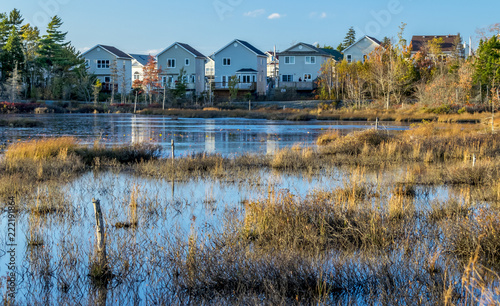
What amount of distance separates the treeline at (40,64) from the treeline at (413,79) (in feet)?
110

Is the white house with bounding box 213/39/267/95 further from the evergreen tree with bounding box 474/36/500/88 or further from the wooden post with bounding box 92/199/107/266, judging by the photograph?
the wooden post with bounding box 92/199/107/266

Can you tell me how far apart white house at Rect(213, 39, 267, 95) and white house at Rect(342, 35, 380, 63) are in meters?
13.3

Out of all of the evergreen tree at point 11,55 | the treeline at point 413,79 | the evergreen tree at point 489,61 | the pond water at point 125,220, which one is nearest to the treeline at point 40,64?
the evergreen tree at point 11,55

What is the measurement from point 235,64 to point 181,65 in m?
8.14

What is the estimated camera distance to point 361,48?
84500mm

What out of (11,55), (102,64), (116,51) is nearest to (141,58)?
(116,51)

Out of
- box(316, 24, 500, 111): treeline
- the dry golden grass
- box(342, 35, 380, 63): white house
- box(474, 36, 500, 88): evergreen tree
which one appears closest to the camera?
the dry golden grass

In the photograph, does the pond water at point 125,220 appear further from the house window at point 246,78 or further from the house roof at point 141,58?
the house roof at point 141,58

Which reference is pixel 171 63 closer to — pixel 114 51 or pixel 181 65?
pixel 181 65

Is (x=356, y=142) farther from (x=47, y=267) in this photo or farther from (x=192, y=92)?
(x=192, y=92)

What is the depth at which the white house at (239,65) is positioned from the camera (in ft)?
270

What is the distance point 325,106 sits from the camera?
63500 mm

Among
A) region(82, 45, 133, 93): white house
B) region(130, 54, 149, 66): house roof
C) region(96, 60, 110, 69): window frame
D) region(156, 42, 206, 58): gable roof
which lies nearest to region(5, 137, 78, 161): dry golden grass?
region(156, 42, 206, 58): gable roof

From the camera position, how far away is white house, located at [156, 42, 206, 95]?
8406 centimetres
